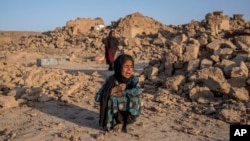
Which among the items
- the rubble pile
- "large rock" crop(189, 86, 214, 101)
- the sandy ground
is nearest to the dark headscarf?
the sandy ground

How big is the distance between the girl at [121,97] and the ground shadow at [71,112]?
346 millimetres

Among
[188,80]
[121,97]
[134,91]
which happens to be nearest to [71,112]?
[121,97]

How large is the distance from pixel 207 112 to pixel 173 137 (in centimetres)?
126

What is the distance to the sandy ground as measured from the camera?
4.11 metres

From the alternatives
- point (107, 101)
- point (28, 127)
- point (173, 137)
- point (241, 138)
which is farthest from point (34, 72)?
point (241, 138)

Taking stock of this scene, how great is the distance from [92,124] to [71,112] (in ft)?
2.49

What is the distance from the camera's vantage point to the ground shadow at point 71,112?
15.4 ft

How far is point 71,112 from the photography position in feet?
17.1

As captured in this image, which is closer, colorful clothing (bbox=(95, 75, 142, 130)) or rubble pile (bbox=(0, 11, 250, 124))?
colorful clothing (bbox=(95, 75, 142, 130))

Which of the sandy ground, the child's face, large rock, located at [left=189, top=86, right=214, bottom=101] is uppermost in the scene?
the child's face

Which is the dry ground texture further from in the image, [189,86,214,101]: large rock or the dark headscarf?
the dark headscarf

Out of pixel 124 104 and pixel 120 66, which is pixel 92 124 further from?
pixel 120 66

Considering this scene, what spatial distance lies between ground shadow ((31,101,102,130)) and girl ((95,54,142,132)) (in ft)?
1.13

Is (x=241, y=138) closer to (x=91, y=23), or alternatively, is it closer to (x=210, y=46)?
(x=210, y=46)
